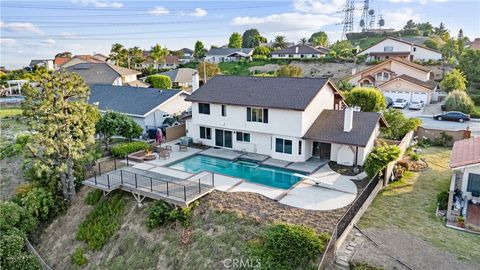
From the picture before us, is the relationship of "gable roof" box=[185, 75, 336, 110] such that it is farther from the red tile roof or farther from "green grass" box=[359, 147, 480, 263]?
the red tile roof

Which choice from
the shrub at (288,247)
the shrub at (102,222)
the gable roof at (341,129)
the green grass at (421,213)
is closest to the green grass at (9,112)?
the shrub at (102,222)

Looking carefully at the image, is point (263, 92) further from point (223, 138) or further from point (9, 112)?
point (9, 112)

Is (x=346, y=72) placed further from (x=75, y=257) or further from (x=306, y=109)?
(x=75, y=257)

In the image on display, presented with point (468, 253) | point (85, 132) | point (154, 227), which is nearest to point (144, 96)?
point (85, 132)

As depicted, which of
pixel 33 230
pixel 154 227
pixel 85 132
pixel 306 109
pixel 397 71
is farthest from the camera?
pixel 397 71

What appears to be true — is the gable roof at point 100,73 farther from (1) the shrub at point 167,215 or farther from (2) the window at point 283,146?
(1) the shrub at point 167,215
